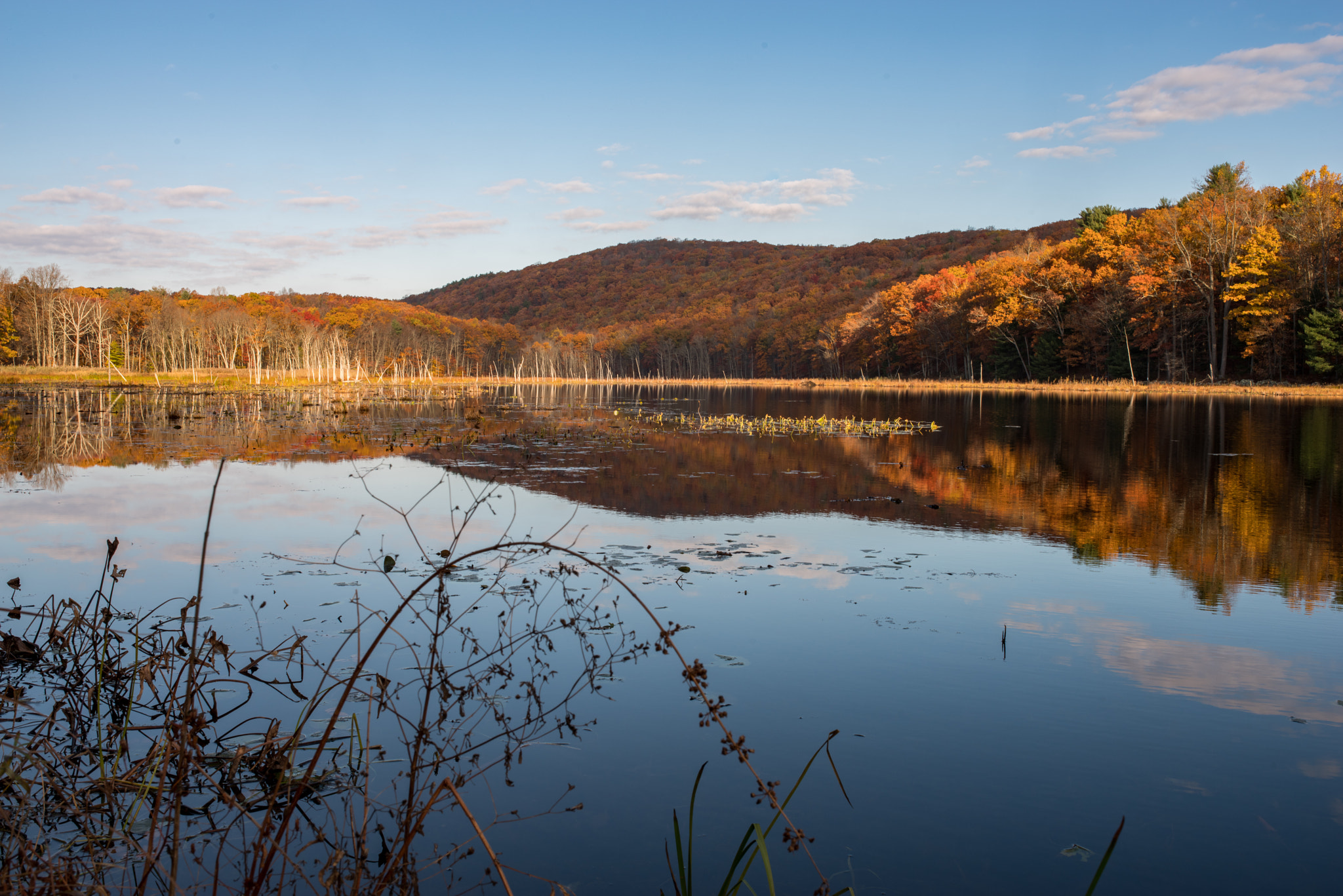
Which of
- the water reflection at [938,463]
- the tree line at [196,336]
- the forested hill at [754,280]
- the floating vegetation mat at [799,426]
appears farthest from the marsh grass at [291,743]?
the forested hill at [754,280]

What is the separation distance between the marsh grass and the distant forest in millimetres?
53573

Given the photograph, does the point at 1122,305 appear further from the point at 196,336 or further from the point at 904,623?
the point at 196,336

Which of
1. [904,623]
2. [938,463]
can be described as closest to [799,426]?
[938,463]

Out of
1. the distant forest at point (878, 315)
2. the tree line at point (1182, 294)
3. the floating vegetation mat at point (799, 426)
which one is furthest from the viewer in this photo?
the distant forest at point (878, 315)

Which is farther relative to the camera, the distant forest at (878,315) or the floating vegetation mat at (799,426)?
the distant forest at (878,315)

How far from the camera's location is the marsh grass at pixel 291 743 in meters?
→ 2.95

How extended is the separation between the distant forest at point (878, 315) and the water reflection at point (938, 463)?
769 inches

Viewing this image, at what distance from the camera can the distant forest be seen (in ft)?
169

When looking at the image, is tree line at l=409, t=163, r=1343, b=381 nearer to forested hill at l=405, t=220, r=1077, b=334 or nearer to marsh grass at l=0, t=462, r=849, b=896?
forested hill at l=405, t=220, r=1077, b=334

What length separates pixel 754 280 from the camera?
170 meters

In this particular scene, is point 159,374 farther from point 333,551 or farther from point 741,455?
point 333,551

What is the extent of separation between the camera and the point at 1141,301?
183ft

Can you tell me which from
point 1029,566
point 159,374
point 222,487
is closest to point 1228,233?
point 1029,566

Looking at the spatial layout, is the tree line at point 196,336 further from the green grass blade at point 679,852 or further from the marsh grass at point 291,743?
the green grass blade at point 679,852
